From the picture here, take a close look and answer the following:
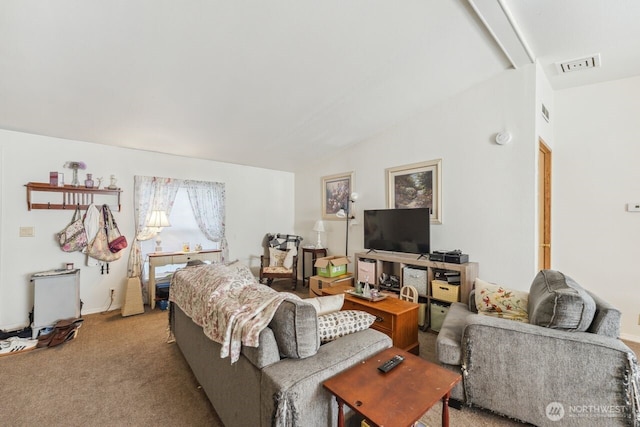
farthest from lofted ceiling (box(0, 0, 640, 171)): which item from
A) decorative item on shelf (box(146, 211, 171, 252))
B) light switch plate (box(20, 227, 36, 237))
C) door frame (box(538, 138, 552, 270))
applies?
light switch plate (box(20, 227, 36, 237))

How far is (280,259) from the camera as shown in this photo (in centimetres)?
484

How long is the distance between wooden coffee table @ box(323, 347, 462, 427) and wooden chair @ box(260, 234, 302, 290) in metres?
3.23

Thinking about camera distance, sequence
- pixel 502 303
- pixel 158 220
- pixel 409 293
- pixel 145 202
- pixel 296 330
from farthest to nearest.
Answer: pixel 145 202 < pixel 158 220 < pixel 409 293 < pixel 502 303 < pixel 296 330

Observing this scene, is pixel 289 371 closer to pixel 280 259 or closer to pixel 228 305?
pixel 228 305

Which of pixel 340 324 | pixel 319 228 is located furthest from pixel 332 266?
pixel 340 324

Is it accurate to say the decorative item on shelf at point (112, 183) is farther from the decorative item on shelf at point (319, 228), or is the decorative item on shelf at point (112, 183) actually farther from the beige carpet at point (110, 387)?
the decorative item on shelf at point (319, 228)

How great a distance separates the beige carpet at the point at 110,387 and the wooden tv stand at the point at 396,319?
0.80 ft

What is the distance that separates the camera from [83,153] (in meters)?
3.51

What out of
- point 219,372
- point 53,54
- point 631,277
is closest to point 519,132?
point 631,277

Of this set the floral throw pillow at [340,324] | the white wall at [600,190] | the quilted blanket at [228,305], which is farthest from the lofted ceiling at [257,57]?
the floral throw pillow at [340,324]

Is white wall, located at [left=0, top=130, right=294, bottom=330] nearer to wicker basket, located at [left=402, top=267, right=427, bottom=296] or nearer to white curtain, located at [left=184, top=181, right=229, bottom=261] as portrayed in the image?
white curtain, located at [left=184, top=181, right=229, bottom=261]

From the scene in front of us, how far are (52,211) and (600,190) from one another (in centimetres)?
637

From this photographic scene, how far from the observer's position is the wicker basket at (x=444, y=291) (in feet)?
9.48

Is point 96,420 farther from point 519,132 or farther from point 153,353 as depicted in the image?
point 519,132
